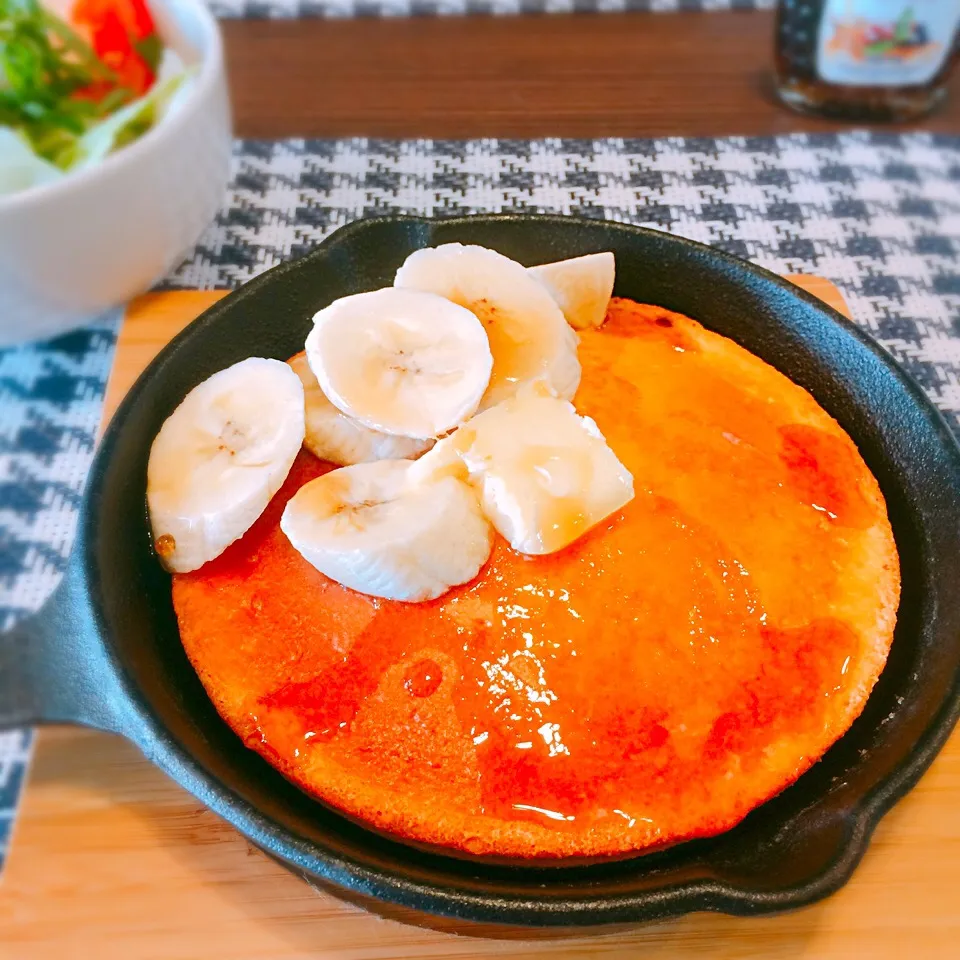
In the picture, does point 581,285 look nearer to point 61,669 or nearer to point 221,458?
point 221,458

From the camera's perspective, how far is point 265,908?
0.96 meters

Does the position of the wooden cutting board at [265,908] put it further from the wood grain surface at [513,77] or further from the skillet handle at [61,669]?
the wood grain surface at [513,77]

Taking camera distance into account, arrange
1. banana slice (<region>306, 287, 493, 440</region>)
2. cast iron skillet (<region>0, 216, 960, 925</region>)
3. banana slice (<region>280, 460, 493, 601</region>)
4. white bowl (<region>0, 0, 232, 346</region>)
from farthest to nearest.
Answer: white bowl (<region>0, 0, 232, 346</region>)
banana slice (<region>306, 287, 493, 440</region>)
banana slice (<region>280, 460, 493, 601</region>)
cast iron skillet (<region>0, 216, 960, 925</region>)

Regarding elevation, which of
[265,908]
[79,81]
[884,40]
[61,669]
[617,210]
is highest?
[79,81]

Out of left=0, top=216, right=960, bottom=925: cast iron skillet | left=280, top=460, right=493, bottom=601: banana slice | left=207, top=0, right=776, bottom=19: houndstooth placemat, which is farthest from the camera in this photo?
left=207, top=0, right=776, bottom=19: houndstooth placemat

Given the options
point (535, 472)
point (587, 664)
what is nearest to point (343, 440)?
point (535, 472)

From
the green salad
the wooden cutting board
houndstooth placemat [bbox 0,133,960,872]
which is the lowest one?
the wooden cutting board

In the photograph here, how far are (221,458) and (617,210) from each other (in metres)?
1.19

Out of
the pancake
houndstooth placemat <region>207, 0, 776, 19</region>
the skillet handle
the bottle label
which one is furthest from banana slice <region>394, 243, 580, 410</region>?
houndstooth placemat <region>207, 0, 776, 19</region>

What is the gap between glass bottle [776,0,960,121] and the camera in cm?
184

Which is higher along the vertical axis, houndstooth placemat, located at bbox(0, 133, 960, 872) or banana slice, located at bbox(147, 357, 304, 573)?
banana slice, located at bbox(147, 357, 304, 573)

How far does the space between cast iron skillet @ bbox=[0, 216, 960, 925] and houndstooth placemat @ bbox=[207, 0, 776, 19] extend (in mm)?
1406

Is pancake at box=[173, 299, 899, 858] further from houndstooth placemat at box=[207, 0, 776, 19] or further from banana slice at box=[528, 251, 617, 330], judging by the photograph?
houndstooth placemat at box=[207, 0, 776, 19]

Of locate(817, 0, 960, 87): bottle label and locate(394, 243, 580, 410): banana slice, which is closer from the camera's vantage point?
locate(394, 243, 580, 410): banana slice
